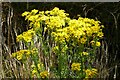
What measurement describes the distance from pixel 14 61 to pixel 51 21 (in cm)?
97

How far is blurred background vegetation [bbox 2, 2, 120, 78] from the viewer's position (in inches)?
140

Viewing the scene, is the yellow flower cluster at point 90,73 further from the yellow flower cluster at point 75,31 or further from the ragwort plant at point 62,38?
the yellow flower cluster at point 75,31

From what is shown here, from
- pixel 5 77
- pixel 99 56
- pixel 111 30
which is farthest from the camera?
pixel 111 30

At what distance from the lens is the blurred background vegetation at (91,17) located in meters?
3.56

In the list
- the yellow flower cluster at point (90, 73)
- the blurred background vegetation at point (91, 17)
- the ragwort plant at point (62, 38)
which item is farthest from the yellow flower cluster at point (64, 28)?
the blurred background vegetation at point (91, 17)

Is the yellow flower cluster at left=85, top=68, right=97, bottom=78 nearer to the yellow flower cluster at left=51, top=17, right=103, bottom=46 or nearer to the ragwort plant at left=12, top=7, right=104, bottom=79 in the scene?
the ragwort plant at left=12, top=7, right=104, bottom=79

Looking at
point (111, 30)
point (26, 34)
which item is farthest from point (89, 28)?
point (111, 30)

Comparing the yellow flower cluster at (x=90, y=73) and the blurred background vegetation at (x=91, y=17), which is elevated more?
the blurred background vegetation at (x=91, y=17)

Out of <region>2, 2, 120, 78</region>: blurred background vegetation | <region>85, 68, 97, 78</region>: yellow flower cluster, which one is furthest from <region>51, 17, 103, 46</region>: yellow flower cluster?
<region>2, 2, 120, 78</region>: blurred background vegetation

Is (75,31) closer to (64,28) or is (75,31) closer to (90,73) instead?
(64,28)

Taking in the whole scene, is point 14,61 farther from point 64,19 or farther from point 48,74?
point 64,19

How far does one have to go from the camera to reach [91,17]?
3.92m

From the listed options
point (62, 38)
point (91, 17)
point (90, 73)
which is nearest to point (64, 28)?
point (62, 38)

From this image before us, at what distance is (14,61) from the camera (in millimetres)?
3355
